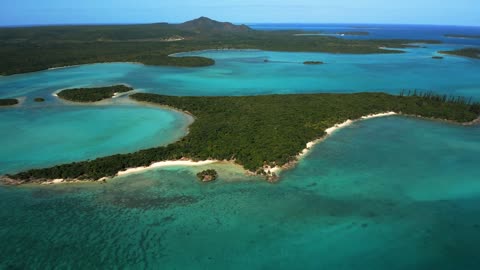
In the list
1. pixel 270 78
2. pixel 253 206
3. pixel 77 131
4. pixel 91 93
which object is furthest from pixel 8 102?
pixel 270 78

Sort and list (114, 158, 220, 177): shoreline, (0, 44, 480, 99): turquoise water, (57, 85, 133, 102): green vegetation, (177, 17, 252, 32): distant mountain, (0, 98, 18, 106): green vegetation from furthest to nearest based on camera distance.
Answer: (177, 17, 252, 32): distant mountain → (0, 44, 480, 99): turquoise water → (57, 85, 133, 102): green vegetation → (0, 98, 18, 106): green vegetation → (114, 158, 220, 177): shoreline

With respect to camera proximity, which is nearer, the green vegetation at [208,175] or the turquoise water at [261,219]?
the turquoise water at [261,219]

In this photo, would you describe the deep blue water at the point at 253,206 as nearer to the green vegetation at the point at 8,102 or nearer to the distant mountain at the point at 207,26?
the green vegetation at the point at 8,102

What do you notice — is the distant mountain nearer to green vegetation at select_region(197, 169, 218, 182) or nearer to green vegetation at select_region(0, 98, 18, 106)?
green vegetation at select_region(0, 98, 18, 106)

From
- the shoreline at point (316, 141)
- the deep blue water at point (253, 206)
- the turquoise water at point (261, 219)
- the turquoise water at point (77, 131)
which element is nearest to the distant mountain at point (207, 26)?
the turquoise water at point (77, 131)

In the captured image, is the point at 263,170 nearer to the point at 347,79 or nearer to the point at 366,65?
the point at 347,79

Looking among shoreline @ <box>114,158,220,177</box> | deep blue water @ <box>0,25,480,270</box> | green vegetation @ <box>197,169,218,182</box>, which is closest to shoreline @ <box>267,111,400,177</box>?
deep blue water @ <box>0,25,480,270</box>

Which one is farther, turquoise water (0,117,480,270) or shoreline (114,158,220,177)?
shoreline (114,158,220,177)
